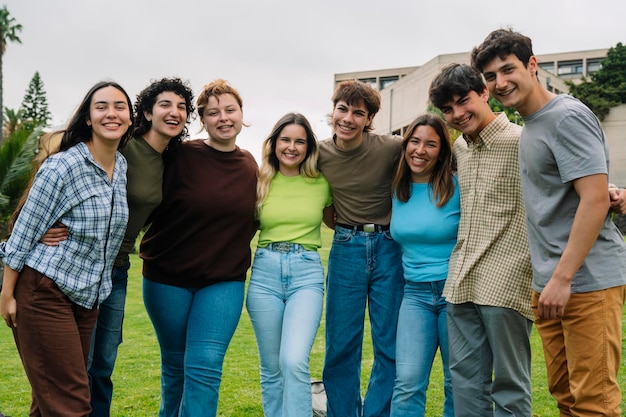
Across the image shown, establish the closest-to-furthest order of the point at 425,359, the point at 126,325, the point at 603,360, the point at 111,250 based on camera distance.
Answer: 1. the point at 603,360
2. the point at 111,250
3. the point at 425,359
4. the point at 126,325

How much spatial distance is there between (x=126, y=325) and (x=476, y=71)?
35.2 feet

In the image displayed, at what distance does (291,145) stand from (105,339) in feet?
5.65

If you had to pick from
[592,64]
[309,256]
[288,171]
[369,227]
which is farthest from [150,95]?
[592,64]

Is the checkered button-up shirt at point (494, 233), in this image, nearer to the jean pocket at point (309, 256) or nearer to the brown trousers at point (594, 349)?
the brown trousers at point (594, 349)

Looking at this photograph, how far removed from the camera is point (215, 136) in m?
4.29

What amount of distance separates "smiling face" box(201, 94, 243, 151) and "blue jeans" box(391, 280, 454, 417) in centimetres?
152

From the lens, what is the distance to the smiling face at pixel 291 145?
4359 mm

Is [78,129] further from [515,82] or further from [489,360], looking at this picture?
[489,360]

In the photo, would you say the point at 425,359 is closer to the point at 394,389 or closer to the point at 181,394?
the point at 394,389

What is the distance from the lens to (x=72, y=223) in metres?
3.47

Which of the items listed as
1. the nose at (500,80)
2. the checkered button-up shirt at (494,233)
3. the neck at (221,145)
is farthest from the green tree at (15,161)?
the nose at (500,80)

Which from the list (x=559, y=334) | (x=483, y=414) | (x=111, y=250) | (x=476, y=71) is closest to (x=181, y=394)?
(x=111, y=250)

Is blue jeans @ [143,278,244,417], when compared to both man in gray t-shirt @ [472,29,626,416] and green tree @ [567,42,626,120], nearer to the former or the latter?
man in gray t-shirt @ [472,29,626,416]

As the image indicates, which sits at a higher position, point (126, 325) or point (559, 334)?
point (559, 334)
